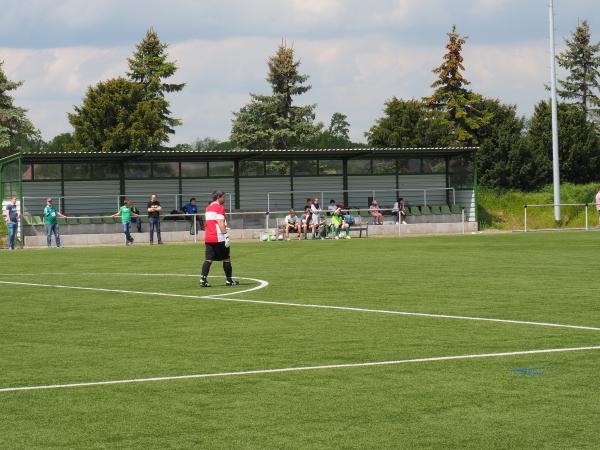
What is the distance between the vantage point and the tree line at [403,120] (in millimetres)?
75438

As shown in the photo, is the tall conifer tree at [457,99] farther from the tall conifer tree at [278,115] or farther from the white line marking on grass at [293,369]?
the white line marking on grass at [293,369]

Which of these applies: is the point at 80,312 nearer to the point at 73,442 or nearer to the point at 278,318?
the point at 278,318

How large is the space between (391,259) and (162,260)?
661 cm

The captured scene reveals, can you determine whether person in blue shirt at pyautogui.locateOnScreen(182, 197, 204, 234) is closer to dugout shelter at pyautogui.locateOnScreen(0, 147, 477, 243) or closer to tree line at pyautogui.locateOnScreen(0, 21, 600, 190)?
dugout shelter at pyautogui.locateOnScreen(0, 147, 477, 243)

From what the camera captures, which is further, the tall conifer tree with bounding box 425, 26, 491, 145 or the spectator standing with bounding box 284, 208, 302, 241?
the tall conifer tree with bounding box 425, 26, 491, 145

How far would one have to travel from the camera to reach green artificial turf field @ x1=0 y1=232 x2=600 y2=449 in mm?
7492

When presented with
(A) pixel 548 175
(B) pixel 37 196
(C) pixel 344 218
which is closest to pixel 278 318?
(C) pixel 344 218

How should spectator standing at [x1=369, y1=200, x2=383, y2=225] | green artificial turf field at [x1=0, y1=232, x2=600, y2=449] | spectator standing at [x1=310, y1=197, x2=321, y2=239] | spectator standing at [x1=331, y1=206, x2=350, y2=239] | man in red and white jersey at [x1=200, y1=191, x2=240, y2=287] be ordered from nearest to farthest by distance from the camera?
green artificial turf field at [x1=0, y1=232, x2=600, y2=449] → man in red and white jersey at [x1=200, y1=191, x2=240, y2=287] → spectator standing at [x1=331, y1=206, x2=350, y2=239] → spectator standing at [x1=310, y1=197, x2=321, y2=239] → spectator standing at [x1=369, y1=200, x2=383, y2=225]

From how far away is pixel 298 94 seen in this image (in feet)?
288

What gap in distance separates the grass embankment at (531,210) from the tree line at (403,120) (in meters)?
9.12

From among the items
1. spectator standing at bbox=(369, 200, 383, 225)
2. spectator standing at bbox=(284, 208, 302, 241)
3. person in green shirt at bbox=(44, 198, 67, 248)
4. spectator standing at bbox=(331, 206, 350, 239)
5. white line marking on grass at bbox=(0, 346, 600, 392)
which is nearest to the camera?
white line marking on grass at bbox=(0, 346, 600, 392)

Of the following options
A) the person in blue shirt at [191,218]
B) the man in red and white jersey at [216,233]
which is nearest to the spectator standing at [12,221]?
the person in blue shirt at [191,218]

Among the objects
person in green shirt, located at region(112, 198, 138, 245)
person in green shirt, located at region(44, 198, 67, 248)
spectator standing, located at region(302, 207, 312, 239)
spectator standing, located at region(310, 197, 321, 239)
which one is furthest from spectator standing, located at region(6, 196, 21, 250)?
spectator standing, located at region(310, 197, 321, 239)

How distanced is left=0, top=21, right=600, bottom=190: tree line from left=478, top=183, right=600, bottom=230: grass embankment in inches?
359
